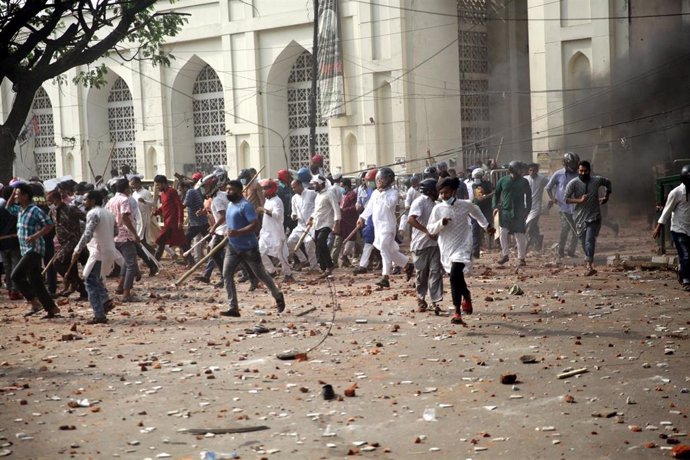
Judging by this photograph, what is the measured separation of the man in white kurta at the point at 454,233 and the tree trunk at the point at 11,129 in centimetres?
1025

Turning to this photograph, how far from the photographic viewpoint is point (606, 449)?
19.2 ft

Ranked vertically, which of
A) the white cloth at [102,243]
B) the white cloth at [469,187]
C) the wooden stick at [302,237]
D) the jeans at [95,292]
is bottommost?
the jeans at [95,292]

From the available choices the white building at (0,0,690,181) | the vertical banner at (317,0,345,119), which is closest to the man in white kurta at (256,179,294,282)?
the white building at (0,0,690,181)

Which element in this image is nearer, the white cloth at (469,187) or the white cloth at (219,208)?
the white cloth at (219,208)

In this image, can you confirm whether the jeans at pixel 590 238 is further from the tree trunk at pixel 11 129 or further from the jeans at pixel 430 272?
the tree trunk at pixel 11 129

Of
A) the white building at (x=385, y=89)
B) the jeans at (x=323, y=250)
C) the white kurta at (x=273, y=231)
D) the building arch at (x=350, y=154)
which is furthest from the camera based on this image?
the building arch at (x=350, y=154)

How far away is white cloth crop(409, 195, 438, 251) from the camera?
434 inches

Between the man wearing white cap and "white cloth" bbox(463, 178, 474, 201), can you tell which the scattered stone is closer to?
the man wearing white cap

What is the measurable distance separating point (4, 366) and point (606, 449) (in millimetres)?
5356

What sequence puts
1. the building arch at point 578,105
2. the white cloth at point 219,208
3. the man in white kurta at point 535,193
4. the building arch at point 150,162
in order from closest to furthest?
1. the white cloth at point 219,208
2. the man in white kurta at point 535,193
3. the building arch at point 578,105
4. the building arch at point 150,162

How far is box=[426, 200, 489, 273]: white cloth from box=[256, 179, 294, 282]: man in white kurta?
16.2 feet

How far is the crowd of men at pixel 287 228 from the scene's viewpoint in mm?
11148

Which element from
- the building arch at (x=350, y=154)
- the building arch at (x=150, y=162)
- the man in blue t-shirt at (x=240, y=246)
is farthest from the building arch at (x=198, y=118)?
the man in blue t-shirt at (x=240, y=246)

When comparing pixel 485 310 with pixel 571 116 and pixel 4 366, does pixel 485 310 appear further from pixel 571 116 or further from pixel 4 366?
pixel 571 116
